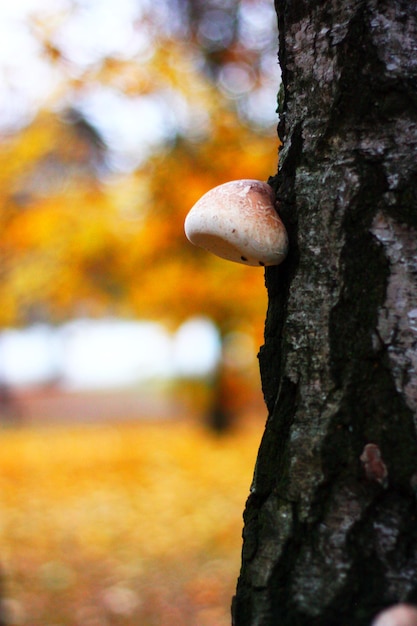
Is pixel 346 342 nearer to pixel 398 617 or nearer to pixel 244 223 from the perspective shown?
pixel 244 223

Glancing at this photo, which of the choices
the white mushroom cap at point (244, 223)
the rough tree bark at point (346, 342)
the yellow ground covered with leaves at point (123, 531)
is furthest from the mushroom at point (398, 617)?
the yellow ground covered with leaves at point (123, 531)

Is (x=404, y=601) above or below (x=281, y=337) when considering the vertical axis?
below

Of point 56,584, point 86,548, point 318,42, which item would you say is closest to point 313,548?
point 318,42

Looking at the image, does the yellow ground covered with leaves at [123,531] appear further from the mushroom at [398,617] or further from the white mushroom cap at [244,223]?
the white mushroom cap at [244,223]

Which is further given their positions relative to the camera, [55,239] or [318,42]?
[55,239]

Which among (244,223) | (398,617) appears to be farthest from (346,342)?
(398,617)

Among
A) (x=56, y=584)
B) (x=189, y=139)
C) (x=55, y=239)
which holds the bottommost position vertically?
(x=56, y=584)

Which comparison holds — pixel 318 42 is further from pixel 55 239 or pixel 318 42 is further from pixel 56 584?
pixel 55 239
